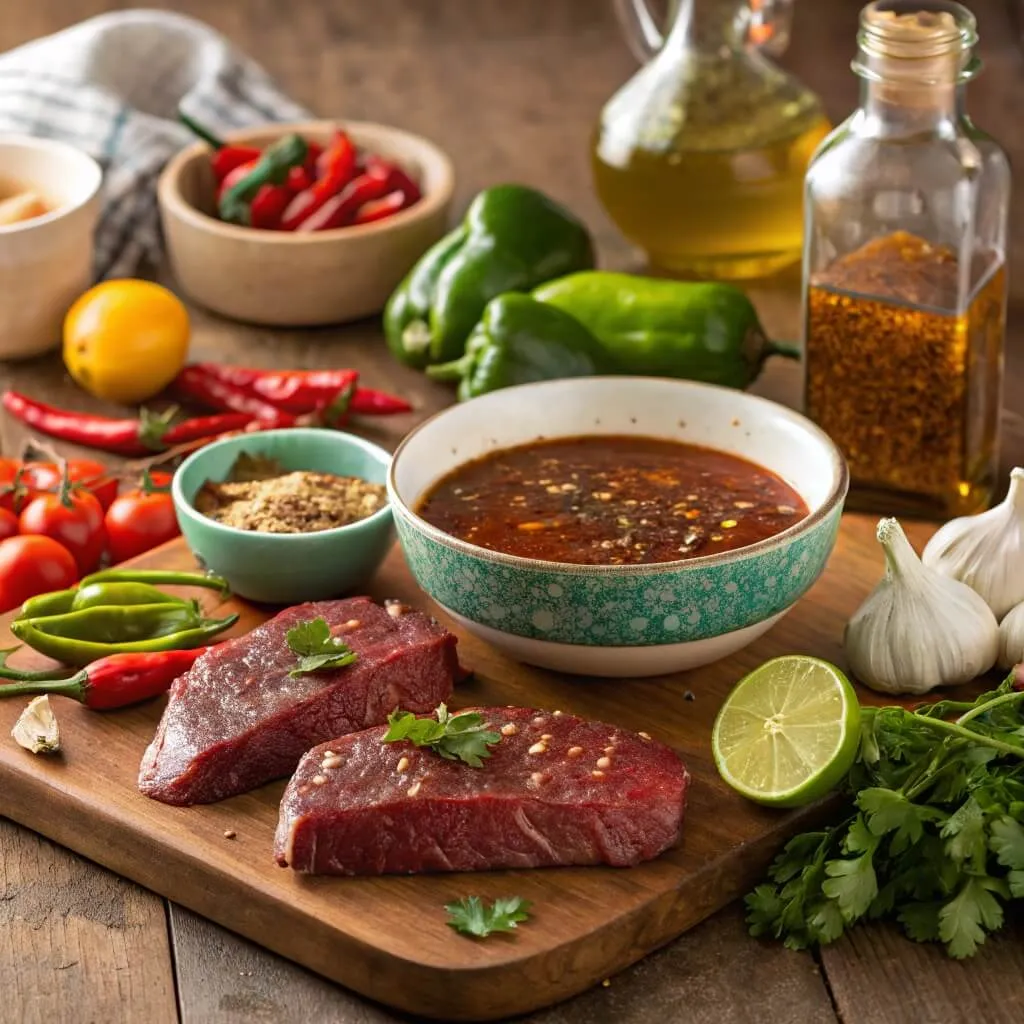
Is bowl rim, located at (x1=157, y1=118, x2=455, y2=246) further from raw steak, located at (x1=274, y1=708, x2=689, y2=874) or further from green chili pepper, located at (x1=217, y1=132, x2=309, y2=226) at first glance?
raw steak, located at (x1=274, y1=708, x2=689, y2=874)

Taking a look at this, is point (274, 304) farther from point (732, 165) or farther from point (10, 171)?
point (732, 165)

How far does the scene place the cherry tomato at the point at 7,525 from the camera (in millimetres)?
3215

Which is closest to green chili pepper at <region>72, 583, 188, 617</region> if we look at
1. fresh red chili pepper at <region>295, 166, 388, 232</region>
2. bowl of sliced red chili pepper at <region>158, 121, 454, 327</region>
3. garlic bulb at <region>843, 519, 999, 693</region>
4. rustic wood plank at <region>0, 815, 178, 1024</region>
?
rustic wood plank at <region>0, 815, 178, 1024</region>

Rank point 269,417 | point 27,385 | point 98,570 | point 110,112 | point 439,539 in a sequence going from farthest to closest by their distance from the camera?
point 110,112 < point 27,385 < point 269,417 < point 98,570 < point 439,539

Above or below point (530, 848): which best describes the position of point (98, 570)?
below

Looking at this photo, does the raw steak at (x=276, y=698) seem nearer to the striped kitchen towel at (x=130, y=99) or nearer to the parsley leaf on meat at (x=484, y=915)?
the parsley leaf on meat at (x=484, y=915)

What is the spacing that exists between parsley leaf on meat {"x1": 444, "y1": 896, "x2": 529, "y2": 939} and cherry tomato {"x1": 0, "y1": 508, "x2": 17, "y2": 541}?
1389 mm

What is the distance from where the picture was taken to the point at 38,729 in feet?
8.53

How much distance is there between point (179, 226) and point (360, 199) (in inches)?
18.0

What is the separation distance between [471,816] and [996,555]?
3.37 feet

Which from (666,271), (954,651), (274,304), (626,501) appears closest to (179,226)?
(274,304)

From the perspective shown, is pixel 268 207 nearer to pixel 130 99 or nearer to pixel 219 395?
pixel 219 395

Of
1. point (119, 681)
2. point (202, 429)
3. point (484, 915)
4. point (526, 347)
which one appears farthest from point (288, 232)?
point (484, 915)

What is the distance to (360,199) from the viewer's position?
4.34m
